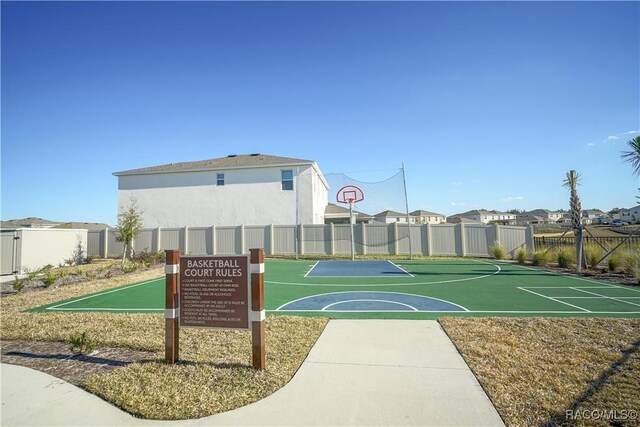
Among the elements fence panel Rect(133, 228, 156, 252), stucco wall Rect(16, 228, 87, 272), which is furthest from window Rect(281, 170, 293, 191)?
stucco wall Rect(16, 228, 87, 272)

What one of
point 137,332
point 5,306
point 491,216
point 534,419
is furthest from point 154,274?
point 491,216

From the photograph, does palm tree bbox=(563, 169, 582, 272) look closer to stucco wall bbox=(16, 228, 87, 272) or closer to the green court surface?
the green court surface

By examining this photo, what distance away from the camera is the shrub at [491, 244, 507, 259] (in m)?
19.2

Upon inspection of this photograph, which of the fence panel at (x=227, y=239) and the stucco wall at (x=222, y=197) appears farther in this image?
the stucco wall at (x=222, y=197)

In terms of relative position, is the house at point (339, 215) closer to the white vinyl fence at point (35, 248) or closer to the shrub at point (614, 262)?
the shrub at point (614, 262)

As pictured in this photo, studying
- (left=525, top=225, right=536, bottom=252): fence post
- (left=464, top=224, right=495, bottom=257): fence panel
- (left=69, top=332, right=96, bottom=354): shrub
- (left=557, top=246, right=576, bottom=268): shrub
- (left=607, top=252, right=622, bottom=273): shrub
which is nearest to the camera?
(left=69, top=332, right=96, bottom=354): shrub

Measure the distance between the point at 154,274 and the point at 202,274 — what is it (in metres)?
11.3

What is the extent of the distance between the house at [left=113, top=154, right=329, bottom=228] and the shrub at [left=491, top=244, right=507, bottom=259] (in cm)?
1216

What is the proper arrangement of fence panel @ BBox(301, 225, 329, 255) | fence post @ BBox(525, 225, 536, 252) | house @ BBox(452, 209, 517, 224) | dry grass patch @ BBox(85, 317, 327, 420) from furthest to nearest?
house @ BBox(452, 209, 517, 224) < fence panel @ BBox(301, 225, 329, 255) < fence post @ BBox(525, 225, 536, 252) < dry grass patch @ BBox(85, 317, 327, 420)

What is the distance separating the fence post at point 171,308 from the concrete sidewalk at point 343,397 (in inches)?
38.7

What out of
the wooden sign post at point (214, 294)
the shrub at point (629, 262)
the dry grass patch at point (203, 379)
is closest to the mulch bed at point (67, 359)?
the dry grass patch at point (203, 379)

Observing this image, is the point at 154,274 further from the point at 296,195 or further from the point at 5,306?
the point at 296,195

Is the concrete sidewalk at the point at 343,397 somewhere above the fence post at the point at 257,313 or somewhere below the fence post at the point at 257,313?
below

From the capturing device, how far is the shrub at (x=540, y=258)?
16.4 m
